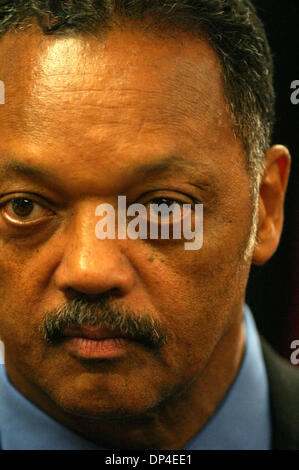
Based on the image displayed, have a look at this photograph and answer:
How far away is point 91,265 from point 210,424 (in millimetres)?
581

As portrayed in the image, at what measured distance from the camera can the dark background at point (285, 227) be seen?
6.48 ft

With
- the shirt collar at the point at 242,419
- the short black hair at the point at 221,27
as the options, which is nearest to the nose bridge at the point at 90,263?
the short black hair at the point at 221,27

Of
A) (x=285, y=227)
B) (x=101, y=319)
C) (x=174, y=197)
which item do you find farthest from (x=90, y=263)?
(x=285, y=227)

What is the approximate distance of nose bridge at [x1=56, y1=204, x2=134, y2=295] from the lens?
115 cm

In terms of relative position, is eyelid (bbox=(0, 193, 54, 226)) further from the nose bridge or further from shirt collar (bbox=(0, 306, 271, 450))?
shirt collar (bbox=(0, 306, 271, 450))

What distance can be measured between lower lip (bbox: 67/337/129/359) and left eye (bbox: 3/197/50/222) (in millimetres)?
254

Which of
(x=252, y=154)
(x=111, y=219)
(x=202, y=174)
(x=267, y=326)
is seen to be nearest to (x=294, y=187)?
(x=267, y=326)

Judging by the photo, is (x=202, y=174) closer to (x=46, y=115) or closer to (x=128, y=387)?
(x=46, y=115)

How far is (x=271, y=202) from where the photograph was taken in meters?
1.53

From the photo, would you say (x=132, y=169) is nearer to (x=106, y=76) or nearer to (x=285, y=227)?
(x=106, y=76)

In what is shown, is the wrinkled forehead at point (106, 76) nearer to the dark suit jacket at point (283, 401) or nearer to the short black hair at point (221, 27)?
the short black hair at point (221, 27)

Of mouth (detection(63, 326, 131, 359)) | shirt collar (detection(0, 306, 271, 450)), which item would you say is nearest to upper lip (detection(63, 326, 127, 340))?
mouth (detection(63, 326, 131, 359))

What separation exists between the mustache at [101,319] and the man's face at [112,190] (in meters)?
0.01

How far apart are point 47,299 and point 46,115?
354 mm
